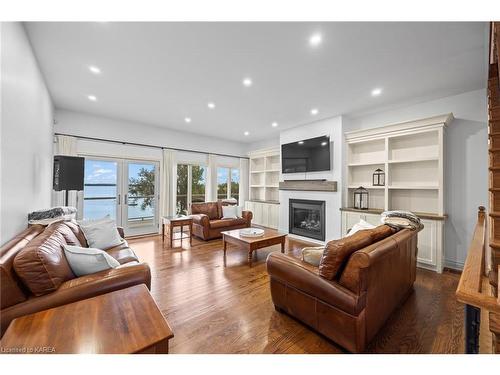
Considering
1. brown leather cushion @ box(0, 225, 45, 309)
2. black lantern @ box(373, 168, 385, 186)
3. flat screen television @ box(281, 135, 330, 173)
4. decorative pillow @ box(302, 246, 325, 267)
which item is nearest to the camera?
brown leather cushion @ box(0, 225, 45, 309)

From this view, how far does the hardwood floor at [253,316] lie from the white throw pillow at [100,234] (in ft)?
2.44

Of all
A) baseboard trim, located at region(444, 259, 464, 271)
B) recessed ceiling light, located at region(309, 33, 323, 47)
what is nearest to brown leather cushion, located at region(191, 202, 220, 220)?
recessed ceiling light, located at region(309, 33, 323, 47)

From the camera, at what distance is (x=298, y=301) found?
1907 mm

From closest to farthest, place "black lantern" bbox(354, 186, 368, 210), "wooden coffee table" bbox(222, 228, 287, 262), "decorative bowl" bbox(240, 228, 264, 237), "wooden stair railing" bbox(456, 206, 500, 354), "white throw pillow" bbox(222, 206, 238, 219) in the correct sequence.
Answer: "wooden stair railing" bbox(456, 206, 500, 354), "wooden coffee table" bbox(222, 228, 287, 262), "decorative bowl" bbox(240, 228, 264, 237), "black lantern" bbox(354, 186, 368, 210), "white throw pillow" bbox(222, 206, 238, 219)

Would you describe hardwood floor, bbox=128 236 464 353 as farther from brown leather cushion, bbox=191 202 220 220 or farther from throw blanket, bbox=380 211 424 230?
brown leather cushion, bbox=191 202 220 220

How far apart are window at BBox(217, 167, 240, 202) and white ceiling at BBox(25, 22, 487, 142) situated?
2.96 m

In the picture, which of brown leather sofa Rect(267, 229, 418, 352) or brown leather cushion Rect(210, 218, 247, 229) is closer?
brown leather sofa Rect(267, 229, 418, 352)

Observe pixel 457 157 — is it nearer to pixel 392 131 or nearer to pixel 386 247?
pixel 392 131

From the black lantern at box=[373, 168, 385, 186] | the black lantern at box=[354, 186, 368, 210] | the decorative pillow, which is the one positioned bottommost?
the decorative pillow

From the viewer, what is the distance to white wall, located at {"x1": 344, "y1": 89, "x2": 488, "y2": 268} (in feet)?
10.4
